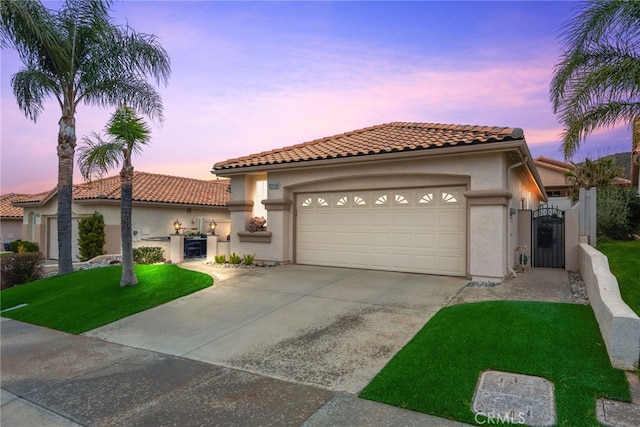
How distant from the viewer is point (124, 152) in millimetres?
9961

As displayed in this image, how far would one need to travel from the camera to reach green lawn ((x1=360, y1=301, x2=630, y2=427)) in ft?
12.3

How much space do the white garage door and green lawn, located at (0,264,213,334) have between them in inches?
147

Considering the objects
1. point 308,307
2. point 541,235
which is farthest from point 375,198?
point 541,235

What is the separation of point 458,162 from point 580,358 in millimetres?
6016

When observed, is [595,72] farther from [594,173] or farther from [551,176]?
[551,176]

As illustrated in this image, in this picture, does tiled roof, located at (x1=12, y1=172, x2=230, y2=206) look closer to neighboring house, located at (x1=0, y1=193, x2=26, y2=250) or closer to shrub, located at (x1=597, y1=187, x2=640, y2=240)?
neighboring house, located at (x1=0, y1=193, x2=26, y2=250)

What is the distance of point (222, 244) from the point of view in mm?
14055

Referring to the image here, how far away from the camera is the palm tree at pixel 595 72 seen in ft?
26.5

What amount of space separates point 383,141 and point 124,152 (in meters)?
7.29

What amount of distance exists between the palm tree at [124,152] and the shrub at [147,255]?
4.62 metres

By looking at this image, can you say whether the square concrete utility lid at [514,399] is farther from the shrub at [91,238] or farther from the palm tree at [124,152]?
the shrub at [91,238]

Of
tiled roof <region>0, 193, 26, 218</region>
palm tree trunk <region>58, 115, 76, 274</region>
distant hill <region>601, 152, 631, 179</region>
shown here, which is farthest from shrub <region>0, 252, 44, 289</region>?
distant hill <region>601, 152, 631, 179</region>

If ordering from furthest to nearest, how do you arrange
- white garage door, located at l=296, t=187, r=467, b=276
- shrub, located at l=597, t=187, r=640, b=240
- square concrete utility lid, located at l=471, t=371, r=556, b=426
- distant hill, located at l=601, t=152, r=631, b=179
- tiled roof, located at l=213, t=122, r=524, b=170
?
distant hill, located at l=601, t=152, r=631, b=179, shrub, located at l=597, t=187, r=640, b=240, white garage door, located at l=296, t=187, r=467, b=276, tiled roof, located at l=213, t=122, r=524, b=170, square concrete utility lid, located at l=471, t=371, r=556, b=426

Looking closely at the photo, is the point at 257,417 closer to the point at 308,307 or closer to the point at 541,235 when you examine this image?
the point at 308,307
